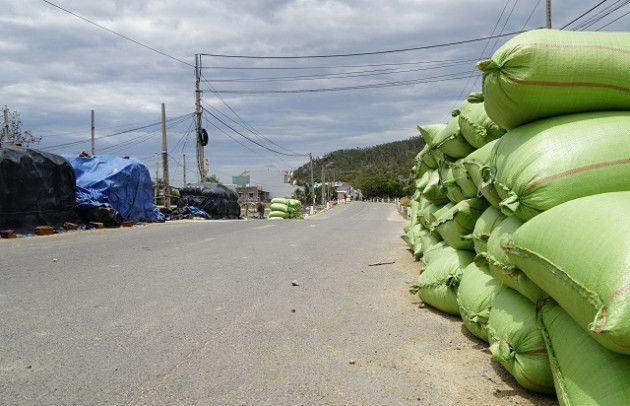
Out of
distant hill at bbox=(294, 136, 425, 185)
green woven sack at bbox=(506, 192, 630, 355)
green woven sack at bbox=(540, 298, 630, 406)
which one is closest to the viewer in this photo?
green woven sack at bbox=(506, 192, 630, 355)

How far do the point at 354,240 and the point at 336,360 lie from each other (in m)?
9.51

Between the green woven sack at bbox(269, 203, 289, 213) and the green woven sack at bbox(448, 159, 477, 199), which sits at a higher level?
the green woven sack at bbox(448, 159, 477, 199)

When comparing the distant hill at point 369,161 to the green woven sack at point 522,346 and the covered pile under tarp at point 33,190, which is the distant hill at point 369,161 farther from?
the green woven sack at point 522,346

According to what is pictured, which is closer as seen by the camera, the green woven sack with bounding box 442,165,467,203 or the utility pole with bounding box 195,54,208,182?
the green woven sack with bounding box 442,165,467,203

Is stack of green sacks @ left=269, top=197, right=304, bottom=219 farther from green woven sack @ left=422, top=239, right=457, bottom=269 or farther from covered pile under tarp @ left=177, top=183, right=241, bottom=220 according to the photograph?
green woven sack @ left=422, top=239, right=457, bottom=269

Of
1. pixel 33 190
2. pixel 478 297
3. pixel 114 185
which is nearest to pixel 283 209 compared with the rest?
pixel 114 185

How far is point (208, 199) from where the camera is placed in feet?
87.4

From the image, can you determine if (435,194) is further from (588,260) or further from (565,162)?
(588,260)

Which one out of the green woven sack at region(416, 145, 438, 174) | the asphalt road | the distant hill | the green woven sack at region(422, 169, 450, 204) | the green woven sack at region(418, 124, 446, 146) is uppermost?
the distant hill

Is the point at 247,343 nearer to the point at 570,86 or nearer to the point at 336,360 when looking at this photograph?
the point at 336,360

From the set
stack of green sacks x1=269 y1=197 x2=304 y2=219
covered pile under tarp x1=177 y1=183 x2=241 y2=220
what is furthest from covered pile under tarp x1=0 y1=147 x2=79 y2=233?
stack of green sacks x1=269 y1=197 x2=304 y2=219

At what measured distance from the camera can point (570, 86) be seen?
3260 mm

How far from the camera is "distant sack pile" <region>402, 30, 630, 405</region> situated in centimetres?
216

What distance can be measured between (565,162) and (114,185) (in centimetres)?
1625
